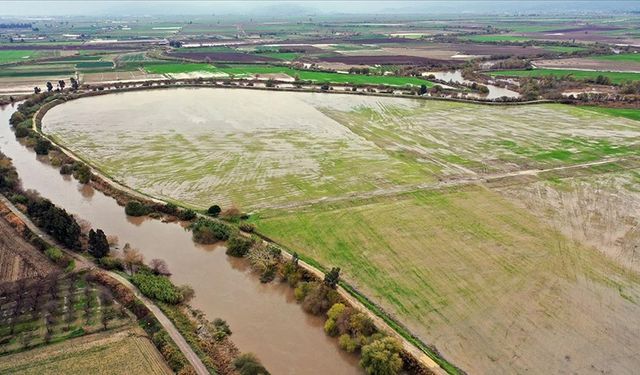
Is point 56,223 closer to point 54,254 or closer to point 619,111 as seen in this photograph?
point 54,254

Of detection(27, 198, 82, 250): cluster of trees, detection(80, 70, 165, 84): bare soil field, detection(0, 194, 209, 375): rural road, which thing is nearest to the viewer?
detection(0, 194, 209, 375): rural road

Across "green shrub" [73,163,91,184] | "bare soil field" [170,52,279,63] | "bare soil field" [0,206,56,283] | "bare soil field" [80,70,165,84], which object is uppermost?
"bare soil field" [170,52,279,63]

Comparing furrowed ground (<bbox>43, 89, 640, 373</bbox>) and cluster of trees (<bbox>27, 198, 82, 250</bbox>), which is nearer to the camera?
furrowed ground (<bbox>43, 89, 640, 373</bbox>)

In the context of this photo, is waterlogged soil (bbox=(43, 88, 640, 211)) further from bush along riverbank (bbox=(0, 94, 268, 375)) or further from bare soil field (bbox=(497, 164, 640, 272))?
bush along riverbank (bbox=(0, 94, 268, 375))

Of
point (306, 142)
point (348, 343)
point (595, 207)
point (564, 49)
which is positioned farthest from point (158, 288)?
point (564, 49)

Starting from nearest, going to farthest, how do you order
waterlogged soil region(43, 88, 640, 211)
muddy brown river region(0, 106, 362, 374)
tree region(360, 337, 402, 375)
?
tree region(360, 337, 402, 375) < muddy brown river region(0, 106, 362, 374) < waterlogged soil region(43, 88, 640, 211)

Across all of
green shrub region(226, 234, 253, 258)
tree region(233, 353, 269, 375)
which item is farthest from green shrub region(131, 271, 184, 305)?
tree region(233, 353, 269, 375)

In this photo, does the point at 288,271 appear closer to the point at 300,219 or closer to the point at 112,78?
the point at 300,219

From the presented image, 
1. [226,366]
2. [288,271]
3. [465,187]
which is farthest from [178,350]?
[465,187]

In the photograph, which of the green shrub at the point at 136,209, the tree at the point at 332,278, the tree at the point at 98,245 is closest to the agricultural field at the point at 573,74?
the green shrub at the point at 136,209

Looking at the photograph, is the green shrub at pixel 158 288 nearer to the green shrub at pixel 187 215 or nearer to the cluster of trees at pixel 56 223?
the cluster of trees at pixel 56 223
